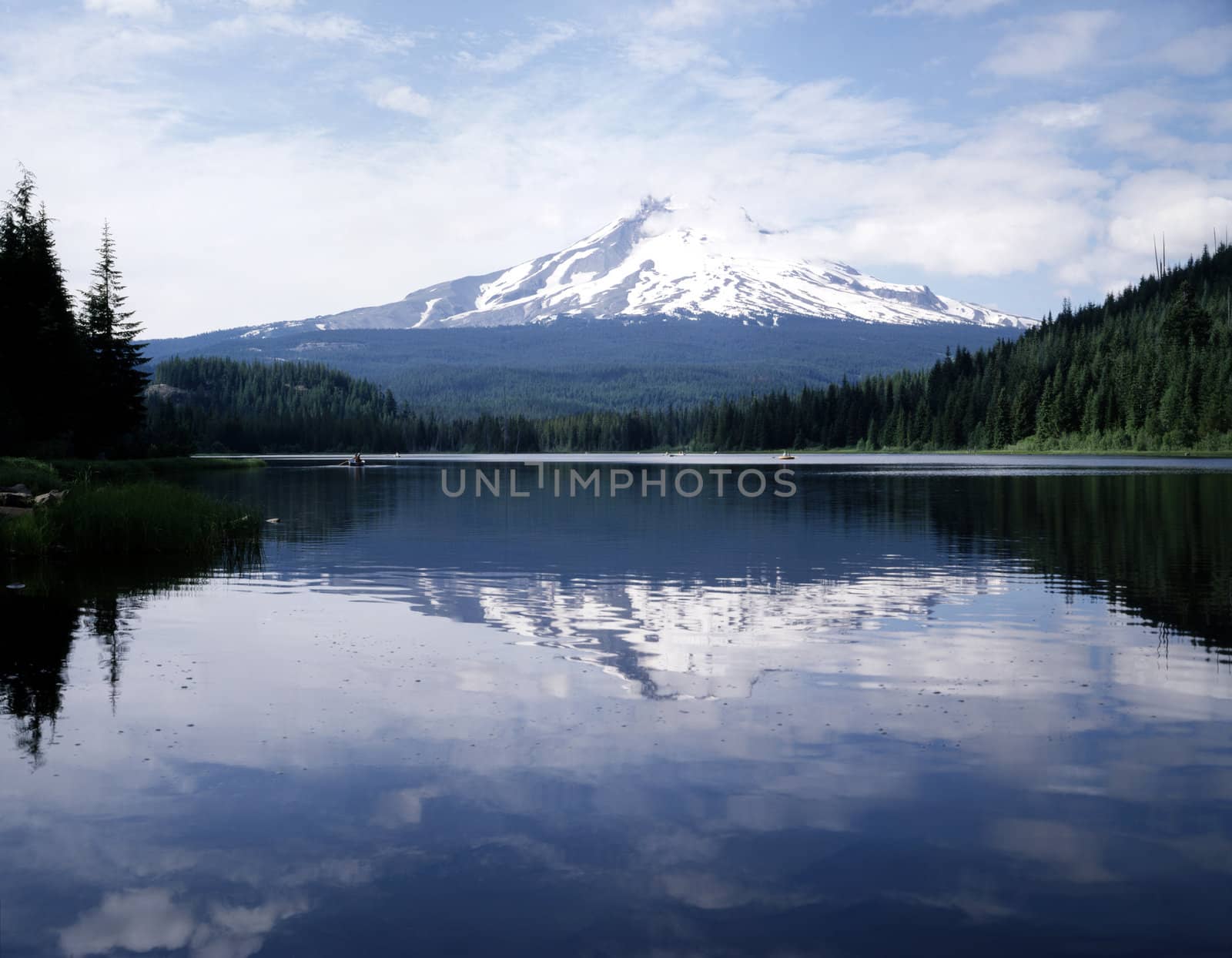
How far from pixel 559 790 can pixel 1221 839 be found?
237 inches

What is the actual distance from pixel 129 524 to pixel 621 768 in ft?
90.9

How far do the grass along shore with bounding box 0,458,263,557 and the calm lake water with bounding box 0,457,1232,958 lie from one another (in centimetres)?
594

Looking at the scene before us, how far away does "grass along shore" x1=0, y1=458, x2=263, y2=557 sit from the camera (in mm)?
32875

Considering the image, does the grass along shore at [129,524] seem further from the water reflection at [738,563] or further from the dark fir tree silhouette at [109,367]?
the dark fir tree silhouette at [109,367]

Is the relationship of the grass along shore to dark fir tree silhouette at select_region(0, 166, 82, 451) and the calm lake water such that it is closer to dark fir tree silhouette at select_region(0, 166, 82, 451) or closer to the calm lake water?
the calm lake water

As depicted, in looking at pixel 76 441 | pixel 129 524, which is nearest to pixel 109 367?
pixel 76 441

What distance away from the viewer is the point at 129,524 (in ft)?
115

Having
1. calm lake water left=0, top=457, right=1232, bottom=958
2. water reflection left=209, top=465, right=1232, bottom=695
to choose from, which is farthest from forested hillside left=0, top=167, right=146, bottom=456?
calm lake water left=0, top=457, right=1232, bottom=958

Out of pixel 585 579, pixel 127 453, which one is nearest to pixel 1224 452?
pixel 127 453

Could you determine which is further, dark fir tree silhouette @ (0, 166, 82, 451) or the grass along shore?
dark fir tree silhouette @ (0, 166, 82, 451)

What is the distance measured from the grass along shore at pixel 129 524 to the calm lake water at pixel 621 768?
19.5 ft

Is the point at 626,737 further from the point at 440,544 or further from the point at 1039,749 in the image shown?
the point at 440,544

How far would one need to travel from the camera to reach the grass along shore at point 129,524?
32875mm

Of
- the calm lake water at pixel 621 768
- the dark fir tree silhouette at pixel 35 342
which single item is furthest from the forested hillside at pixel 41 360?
the calm lake water at pixel 621 768
